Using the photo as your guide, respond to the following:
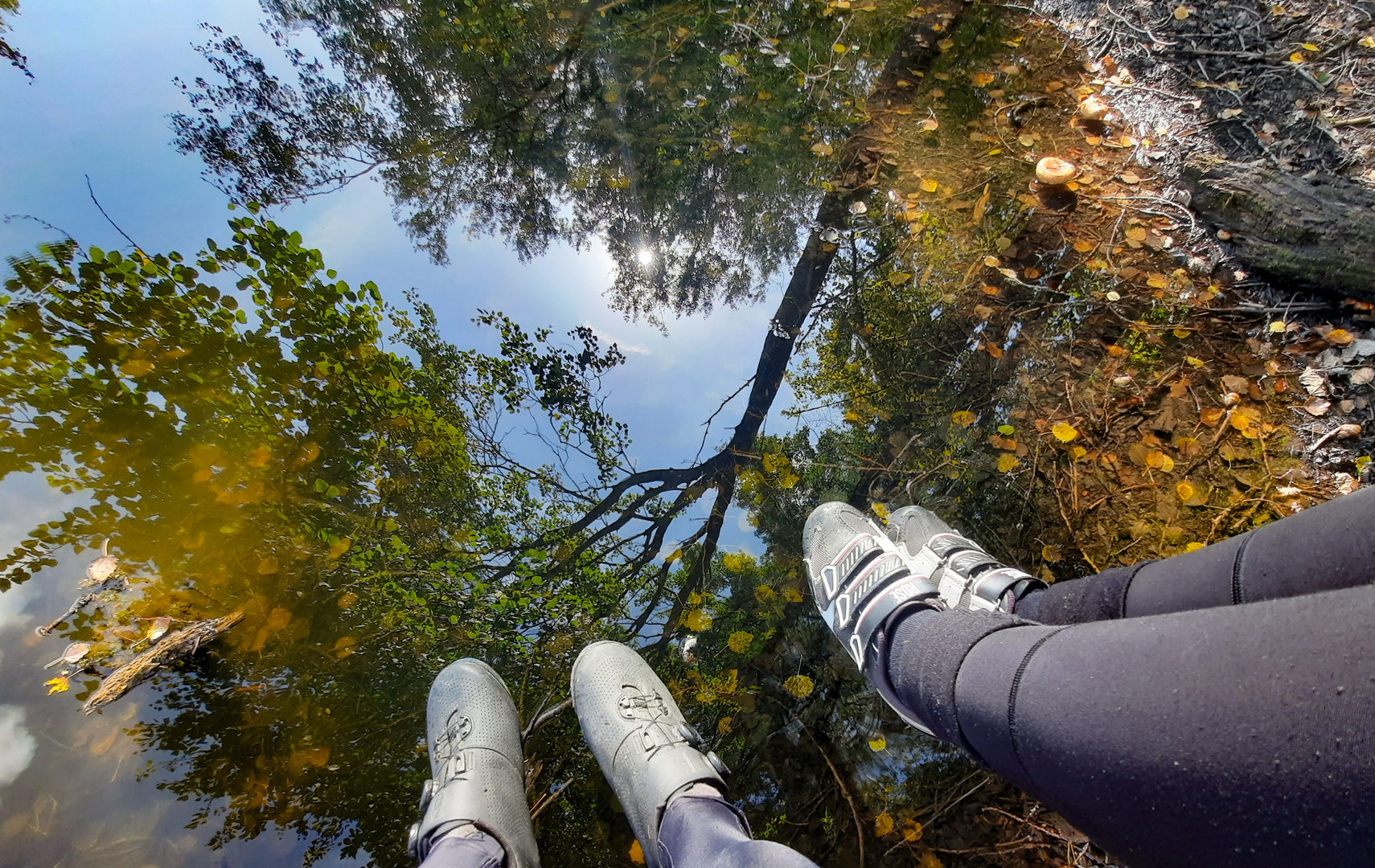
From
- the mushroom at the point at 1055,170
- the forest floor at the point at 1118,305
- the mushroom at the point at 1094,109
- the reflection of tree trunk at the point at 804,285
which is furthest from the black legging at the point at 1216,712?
the mushroom at the point at 1094,109

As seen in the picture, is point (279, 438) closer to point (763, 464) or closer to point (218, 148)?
point (218, 148)

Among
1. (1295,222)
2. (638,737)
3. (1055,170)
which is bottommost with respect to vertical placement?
(638,737)

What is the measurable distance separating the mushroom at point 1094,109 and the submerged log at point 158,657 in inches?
143

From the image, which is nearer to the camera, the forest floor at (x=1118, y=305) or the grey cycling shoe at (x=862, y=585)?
the grey cycling shoe at (x=862, y=585)

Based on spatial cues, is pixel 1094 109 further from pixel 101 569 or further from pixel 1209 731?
pixel 101 569

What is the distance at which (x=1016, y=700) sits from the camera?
69 cm

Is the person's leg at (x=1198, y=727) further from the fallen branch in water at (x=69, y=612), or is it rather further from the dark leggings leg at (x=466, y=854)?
the fallen branch in water at (x=69, y=612)

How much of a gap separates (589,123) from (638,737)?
2530 mm

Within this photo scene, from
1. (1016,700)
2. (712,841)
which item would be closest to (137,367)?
(712,841)

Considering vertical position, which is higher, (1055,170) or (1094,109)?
(1094,109)

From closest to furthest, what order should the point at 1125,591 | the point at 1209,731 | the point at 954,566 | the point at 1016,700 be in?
1. the point at 1209,731
2. the point at 1016,700
3. the point at 1125,591
4. the point at 954,566

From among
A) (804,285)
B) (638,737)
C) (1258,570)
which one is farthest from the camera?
(804,285)

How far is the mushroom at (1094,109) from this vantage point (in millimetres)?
1928

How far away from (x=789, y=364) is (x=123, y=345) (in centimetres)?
242
